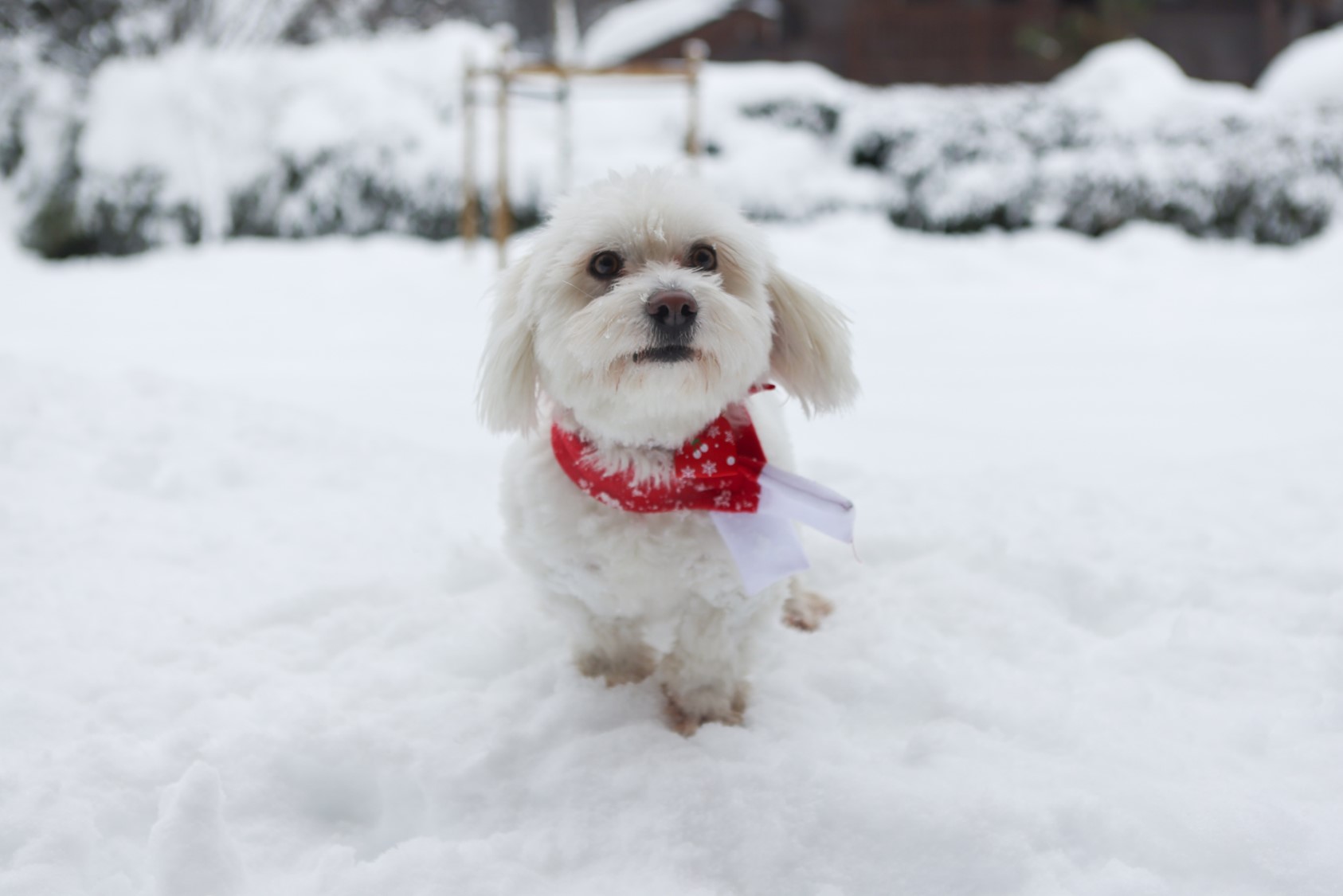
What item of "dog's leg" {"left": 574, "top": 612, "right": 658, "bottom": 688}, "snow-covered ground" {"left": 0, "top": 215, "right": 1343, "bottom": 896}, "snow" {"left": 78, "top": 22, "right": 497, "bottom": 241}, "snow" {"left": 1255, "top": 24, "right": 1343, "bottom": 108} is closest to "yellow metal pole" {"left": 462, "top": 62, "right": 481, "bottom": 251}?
"snow" {"left": 78, "top": 22, "right": 497, "bottom": 241}

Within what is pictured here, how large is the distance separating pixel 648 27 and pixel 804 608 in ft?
61.3

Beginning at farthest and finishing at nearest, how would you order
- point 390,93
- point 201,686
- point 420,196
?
point 390,93 → point 420,196 → point 201,686

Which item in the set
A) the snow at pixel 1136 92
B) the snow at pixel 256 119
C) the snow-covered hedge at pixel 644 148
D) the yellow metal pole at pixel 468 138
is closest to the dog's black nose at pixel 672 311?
the yellow metal pole at pixel 468 138

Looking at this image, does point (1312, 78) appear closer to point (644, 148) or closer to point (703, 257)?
point (644, 148)

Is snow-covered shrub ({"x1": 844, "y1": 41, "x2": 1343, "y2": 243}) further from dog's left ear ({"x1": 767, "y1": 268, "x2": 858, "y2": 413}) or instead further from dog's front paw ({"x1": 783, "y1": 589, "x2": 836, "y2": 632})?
dog's left ear ({"x1": 767, "y1": 268, "x2": 858, "y2": 413})

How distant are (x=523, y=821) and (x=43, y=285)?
881cm

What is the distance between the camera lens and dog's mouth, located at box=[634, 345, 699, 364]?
1.65 meters

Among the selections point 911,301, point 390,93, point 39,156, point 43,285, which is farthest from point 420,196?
point 911,301

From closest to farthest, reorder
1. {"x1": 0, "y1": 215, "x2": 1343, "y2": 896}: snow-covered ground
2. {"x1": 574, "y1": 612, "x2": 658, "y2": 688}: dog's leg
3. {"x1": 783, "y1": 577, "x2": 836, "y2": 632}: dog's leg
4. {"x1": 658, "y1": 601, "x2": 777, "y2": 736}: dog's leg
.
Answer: {"x1": 0, "y1": 215, "x2": 1343, "y2": 896}: snow-covered ground < {"x1": 658, "y1": 601, "x2": 777, "y2": 736}: dog's leg < {"x1": 574, "y1": 612, "x2": 658, "y2": 688}: dog's leg < {"x1": 783, "y1": 577, "x2": 836, "y2": 632}: dog's leg

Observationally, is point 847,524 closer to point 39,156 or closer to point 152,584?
point 152,584

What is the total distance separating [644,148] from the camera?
1116 centimetres

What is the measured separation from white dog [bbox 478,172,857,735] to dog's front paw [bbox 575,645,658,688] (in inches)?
3.8

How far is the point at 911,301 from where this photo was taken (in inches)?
288

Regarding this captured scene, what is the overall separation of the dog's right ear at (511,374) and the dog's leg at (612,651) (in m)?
0.49
